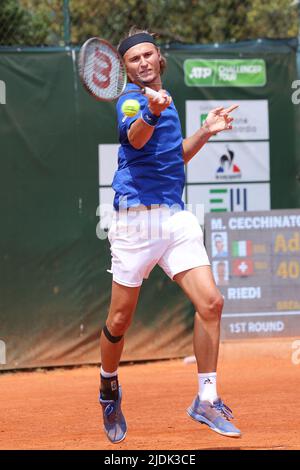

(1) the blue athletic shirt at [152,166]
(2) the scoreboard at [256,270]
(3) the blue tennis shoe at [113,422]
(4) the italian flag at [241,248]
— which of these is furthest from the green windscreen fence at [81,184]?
(1) the blue athletic shirt at [152,166]

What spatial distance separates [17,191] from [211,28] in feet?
22.1

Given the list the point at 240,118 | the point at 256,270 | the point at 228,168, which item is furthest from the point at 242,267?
the point at 240,118

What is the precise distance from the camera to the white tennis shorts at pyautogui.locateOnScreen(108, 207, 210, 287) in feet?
17.0

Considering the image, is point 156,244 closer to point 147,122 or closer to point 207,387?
point 147,122

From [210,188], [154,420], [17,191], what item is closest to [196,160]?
[210,188]

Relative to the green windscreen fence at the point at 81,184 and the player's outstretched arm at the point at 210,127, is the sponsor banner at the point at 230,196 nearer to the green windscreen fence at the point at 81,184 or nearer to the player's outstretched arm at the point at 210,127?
the green windscreen fence at the point at 81,184

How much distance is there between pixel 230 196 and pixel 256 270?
770mm

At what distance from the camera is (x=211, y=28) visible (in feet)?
47.8

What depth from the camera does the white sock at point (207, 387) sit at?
5094 millimetres

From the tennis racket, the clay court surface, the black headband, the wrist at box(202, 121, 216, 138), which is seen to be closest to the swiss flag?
the clay court surface

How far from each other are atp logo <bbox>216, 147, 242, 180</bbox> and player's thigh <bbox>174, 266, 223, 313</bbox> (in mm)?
4190

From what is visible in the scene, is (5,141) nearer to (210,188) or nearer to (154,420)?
(210,188)

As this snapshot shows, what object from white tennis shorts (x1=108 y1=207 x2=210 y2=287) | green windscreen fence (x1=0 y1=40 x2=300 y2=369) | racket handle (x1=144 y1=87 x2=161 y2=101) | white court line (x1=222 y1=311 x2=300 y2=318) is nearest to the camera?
racket handle (x1=144 y1=87 x2=161 y2=101)

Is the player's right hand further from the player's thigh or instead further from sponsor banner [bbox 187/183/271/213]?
sponsor banner [bbox 187/183/271/213]
